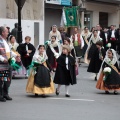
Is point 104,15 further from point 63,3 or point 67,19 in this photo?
point 67,19

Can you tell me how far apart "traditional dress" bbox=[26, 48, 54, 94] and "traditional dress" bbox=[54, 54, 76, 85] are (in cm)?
33

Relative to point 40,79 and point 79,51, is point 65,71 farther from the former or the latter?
point 79,51

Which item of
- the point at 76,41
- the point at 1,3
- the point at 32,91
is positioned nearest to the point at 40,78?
the point at 32,91

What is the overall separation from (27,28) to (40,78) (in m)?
14.8

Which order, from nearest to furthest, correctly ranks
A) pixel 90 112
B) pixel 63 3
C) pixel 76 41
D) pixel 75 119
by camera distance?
pixel 75 119, pixel 90 112, pixel 76 41, pixel 63 3

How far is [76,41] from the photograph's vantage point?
22641mm

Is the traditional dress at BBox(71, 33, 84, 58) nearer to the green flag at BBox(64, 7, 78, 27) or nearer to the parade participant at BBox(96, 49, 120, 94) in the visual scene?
the green flag at BBox(64, 7, 78, 27)

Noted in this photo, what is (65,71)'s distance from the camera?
13.1 m

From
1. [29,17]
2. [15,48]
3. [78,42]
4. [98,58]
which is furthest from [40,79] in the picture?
[29,17]

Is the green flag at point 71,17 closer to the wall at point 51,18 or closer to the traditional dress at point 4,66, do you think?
the wall at point 51,18

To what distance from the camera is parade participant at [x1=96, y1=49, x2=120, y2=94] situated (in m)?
13.6

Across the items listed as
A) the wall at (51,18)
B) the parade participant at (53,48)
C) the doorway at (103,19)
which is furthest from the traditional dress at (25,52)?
the doorway at (103,19)

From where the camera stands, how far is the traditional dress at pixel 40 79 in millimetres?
12555

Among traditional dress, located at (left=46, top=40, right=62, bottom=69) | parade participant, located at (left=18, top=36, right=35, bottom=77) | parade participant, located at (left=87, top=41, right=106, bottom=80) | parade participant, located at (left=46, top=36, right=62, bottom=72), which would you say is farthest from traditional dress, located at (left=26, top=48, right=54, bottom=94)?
traditional dress, located at (left=46, top=40, right=62, bottom=69)
